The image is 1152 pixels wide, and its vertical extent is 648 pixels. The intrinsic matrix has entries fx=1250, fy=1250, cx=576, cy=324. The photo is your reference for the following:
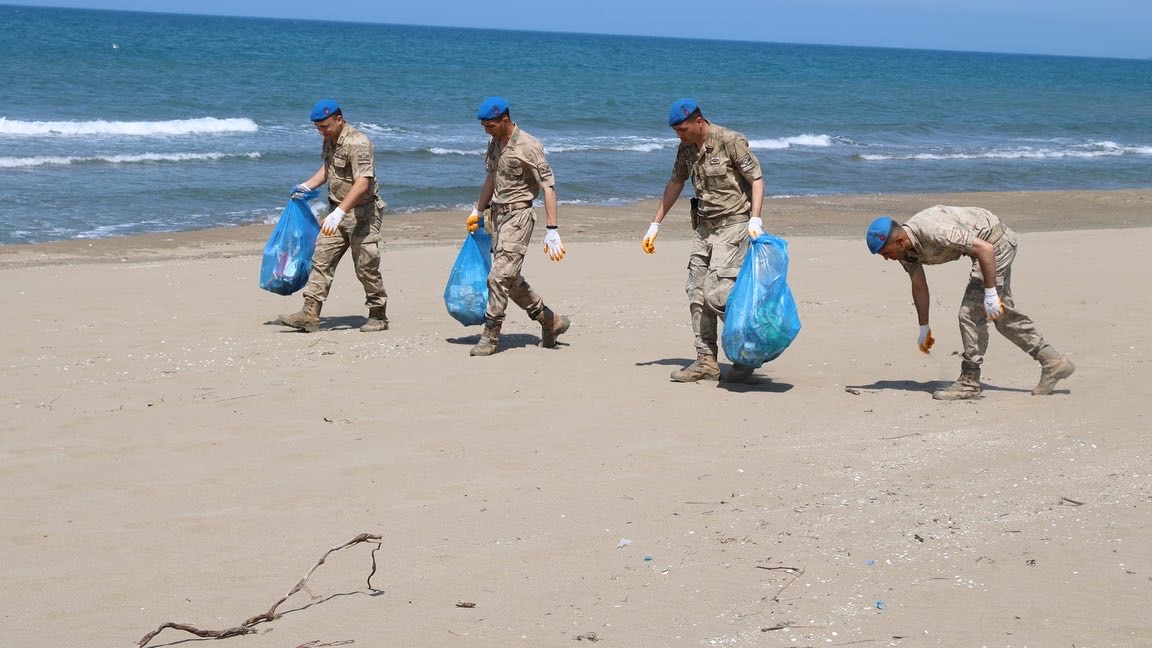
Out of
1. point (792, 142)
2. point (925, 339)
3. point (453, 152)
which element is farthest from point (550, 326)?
point (792, 142)

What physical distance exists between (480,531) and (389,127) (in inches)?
964

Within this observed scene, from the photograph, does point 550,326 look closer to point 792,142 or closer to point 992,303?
point 992,303

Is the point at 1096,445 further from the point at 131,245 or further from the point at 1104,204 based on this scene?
the point at 1104,204

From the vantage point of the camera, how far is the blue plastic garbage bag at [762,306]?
21.1ft

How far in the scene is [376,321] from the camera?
837 cm

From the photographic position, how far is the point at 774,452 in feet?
18.1

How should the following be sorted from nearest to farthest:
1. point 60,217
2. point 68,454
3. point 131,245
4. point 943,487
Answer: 1. point 943,487
2. point 68,454
3. point 131,245
4. point 60,217

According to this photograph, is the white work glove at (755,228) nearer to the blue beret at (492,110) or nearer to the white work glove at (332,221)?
the blue beret at (492,110)

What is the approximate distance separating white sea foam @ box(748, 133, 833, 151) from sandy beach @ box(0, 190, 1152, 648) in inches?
760

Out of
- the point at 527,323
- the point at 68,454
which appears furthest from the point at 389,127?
the point at 68,454

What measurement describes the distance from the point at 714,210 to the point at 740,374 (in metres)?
0.91

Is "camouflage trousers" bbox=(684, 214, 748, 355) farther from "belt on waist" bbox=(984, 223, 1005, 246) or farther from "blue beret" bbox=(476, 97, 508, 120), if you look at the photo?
"blue beret" bbox=(476, 97, 508, 120)

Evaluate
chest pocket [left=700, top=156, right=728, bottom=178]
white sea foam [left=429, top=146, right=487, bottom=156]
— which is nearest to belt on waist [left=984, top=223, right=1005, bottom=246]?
chest pocket [left=700, top=156, right=728, bottom=178]

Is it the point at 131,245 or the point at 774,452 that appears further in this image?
the point at 131,245
